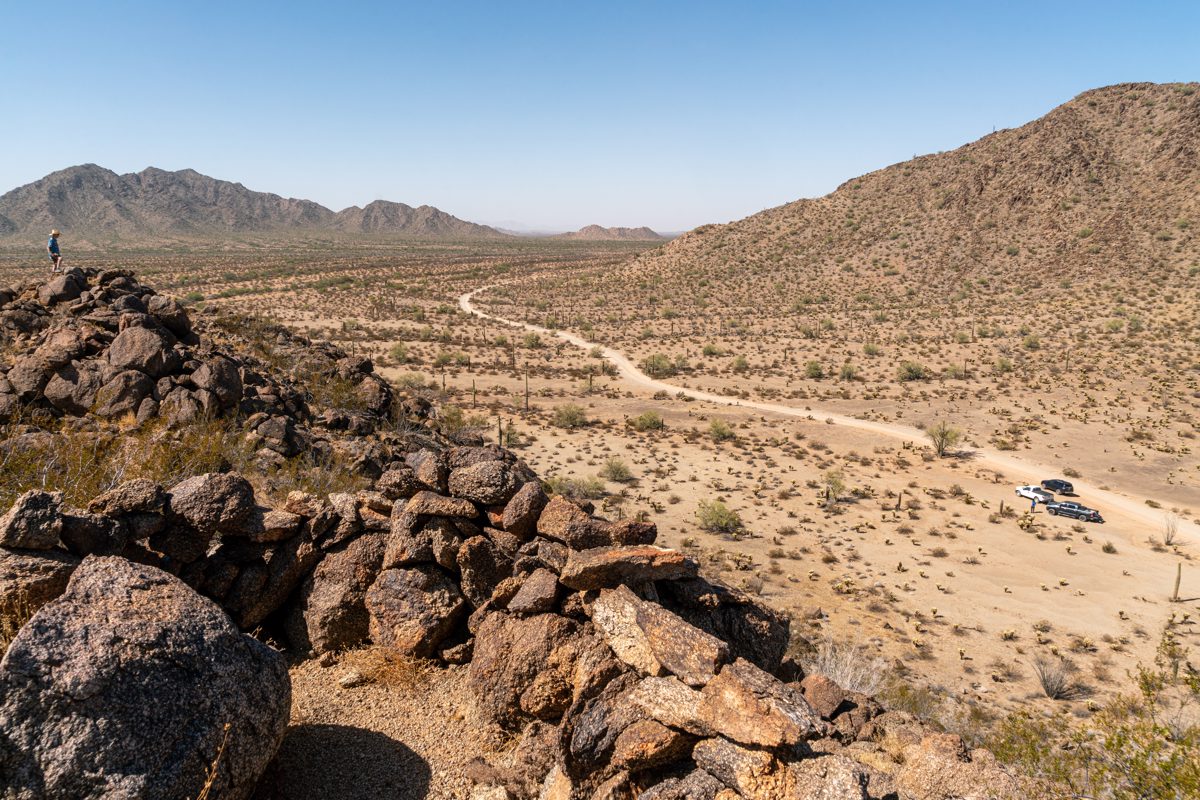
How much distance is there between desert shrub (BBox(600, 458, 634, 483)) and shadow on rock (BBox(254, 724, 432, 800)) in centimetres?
2044

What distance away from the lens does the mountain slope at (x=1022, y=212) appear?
2911 inches

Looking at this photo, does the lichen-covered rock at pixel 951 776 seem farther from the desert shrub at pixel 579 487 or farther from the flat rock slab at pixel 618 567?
the desert shrub at pixel 579 487

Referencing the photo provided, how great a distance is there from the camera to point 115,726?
4891 millimetres

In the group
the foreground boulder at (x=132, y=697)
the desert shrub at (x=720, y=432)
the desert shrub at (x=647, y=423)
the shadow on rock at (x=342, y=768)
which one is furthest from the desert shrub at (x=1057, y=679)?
the desert shrub at (x=647, y=423)

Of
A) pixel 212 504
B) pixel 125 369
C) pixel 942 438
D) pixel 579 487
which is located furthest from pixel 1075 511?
pixel 125 369

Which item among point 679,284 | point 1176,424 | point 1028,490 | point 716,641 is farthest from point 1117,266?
point 716,641

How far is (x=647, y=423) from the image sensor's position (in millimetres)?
35562

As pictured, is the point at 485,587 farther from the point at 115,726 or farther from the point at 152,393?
the point at 152,393

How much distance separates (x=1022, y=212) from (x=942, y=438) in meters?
69.2

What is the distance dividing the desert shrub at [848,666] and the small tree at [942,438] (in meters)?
19.7

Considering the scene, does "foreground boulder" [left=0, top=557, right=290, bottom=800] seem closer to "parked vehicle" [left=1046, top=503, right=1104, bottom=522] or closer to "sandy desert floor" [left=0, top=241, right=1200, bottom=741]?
"sandy desert floor" [left=0, top=241, right=1200, bottom=741]

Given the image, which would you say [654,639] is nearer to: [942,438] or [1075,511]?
[1075,511]

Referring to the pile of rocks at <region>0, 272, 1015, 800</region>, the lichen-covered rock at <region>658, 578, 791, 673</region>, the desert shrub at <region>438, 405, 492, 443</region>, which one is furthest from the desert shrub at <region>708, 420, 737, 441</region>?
the lichen-covered rock at <region>658, 578, 791, 673</region>

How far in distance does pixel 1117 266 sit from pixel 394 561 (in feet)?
282
